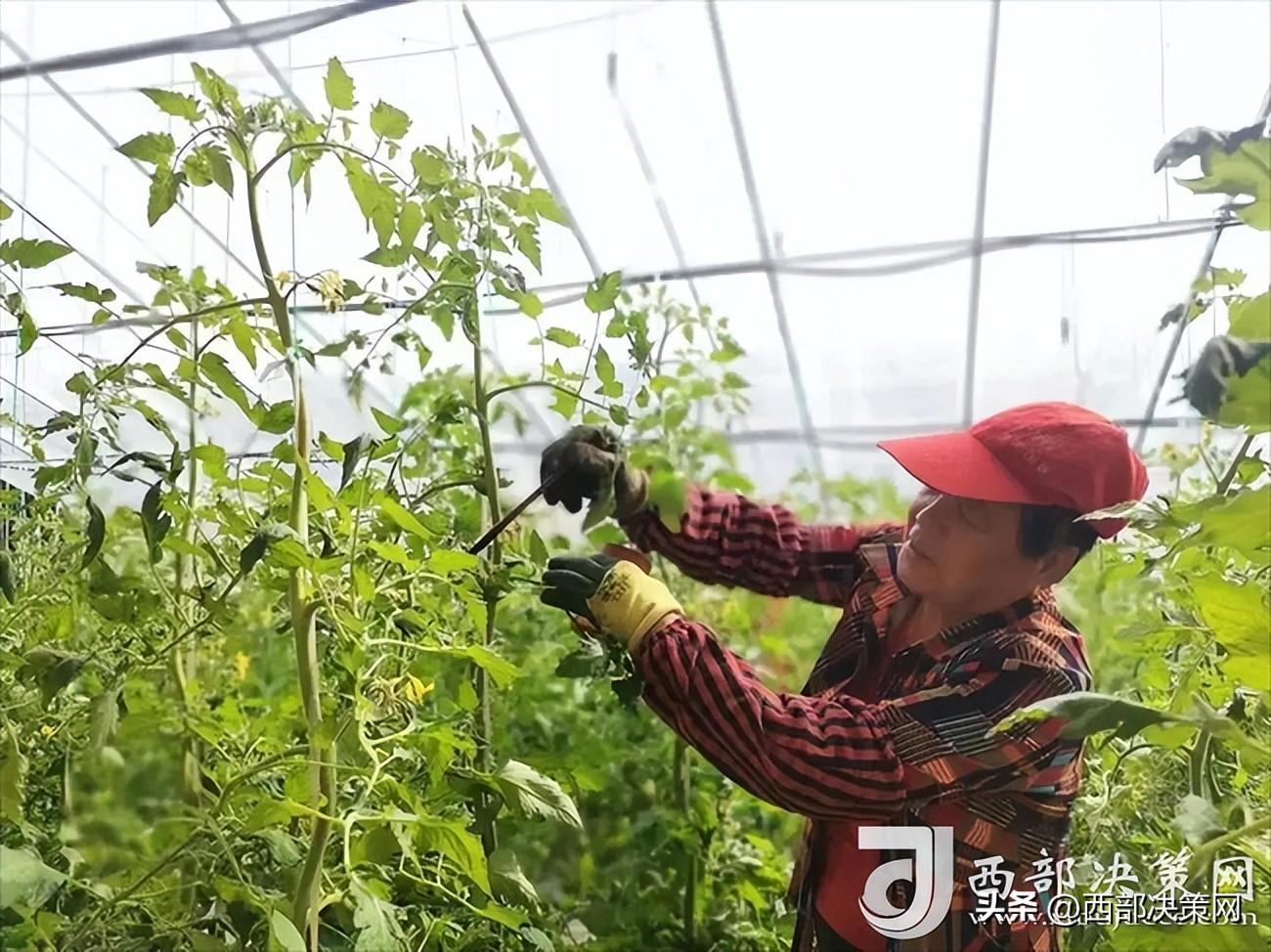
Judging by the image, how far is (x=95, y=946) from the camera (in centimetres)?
75

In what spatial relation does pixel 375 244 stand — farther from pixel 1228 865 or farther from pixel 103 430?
pixel 1228 865

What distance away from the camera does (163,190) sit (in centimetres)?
80

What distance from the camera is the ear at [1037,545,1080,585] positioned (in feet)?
2.65

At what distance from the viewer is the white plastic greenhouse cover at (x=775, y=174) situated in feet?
3.10

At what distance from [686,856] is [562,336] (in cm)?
55

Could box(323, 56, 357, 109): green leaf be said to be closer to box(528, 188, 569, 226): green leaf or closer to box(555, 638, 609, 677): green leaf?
box(528, 188, 569, 226): green leaf

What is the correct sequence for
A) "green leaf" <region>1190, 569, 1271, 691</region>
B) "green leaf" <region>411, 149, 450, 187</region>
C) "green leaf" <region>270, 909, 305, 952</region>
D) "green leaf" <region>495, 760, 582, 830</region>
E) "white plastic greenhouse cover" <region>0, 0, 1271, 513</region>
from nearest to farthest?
"green leaf" <region>1190, 569, 1271, 691</region> → "green leaf" <region>270, 909, 305, 952</region> → "green leaf" <region>495, 760, 582, 830</region> → "green leaf" <region>411, 149, 450, 187</region> → "white plastic greenhouse cover" <region>0, 0, 1271, 513</region>

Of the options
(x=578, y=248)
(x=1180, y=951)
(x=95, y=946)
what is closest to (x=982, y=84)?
(x=578, y=248)

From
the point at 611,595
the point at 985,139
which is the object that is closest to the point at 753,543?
the point at 611,595

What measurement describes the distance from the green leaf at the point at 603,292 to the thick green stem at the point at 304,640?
0.24 m

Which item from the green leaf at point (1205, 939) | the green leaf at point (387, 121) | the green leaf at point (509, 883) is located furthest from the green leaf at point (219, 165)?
the green leaf at point (1205, 939)

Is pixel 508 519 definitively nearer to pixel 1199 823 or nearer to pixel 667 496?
pixel 667 496

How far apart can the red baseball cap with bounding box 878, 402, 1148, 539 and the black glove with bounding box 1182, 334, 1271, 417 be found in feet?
0.26

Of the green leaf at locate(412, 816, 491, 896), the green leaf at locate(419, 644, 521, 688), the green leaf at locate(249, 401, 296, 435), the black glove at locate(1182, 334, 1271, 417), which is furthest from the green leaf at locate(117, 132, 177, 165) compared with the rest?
the black glove at locate(1182, 334, 1271, 417)
